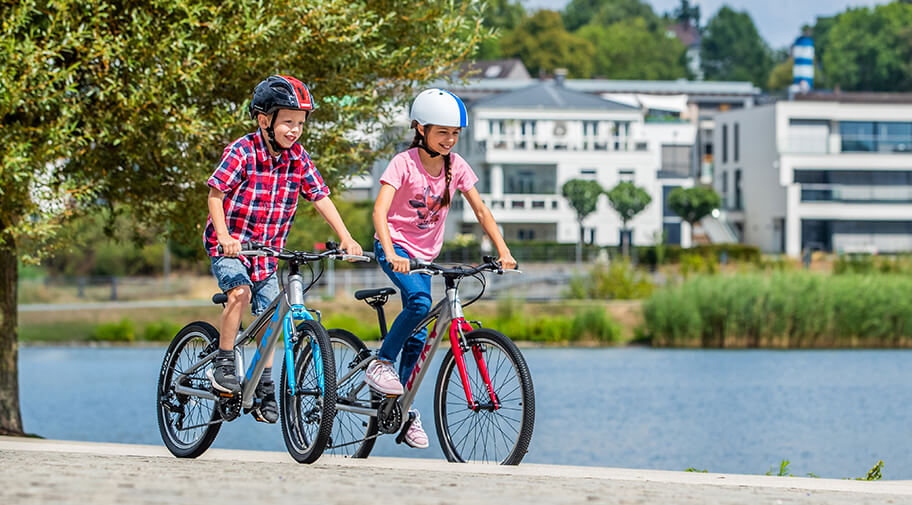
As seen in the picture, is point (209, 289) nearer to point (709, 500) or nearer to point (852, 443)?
point (852, 443)

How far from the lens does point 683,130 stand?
91812 millimetres

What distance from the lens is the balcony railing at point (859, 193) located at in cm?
7788

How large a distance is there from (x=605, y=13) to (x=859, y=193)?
9716cm

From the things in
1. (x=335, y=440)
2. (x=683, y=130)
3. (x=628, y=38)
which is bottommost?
(x=335, y=440)

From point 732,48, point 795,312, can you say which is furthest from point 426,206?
point 732,48

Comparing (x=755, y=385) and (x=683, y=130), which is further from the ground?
(x=683, y=130)

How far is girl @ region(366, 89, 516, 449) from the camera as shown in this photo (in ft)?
→ 23.6

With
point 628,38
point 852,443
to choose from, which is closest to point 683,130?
point 628,38

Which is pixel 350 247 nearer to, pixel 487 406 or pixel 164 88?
pixel 487 406

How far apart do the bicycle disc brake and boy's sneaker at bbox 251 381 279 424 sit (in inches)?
22.6

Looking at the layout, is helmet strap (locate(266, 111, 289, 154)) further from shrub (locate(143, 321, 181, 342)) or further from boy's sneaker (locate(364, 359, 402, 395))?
shrub (locate(143, 321, 181, 342))

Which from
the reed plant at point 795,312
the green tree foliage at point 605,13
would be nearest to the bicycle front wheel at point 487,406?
the reed plant at point 795,312

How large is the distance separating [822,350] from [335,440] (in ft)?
118

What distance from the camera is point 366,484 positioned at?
231 inches
